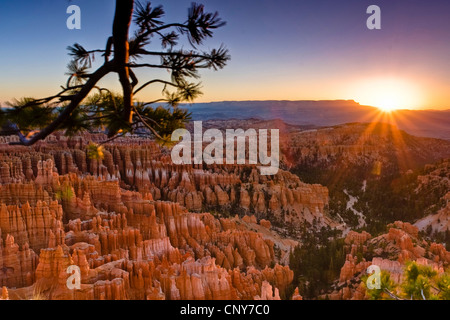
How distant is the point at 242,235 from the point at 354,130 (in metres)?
68.8

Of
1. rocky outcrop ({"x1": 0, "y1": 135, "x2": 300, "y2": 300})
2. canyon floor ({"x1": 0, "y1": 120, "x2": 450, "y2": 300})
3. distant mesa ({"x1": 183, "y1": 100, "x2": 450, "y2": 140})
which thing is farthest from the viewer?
distant mesa ({"x1": 183, "y1": 100, "x2": 450, "y2": 140})

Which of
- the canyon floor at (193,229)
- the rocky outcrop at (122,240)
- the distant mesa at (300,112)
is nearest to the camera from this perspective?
the rocky outcrop at (122,240)

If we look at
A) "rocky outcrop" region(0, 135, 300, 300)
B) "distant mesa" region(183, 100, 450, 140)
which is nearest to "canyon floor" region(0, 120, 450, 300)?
"rocky outcrop" region(0, 135, 300, 300)

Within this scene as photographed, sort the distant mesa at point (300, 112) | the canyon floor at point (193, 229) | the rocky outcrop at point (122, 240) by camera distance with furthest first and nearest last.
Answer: the distant mesa at point (300, 112)
the canyon floor at point (193, 229)
the rocky outcrop at point (122, 240)

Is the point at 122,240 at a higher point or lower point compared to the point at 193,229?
higher

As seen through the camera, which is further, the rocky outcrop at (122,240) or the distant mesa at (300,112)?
the distant mesa at (300,112)

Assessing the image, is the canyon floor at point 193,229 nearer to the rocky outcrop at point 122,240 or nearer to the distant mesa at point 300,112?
the rocky outcrop at point 122,240

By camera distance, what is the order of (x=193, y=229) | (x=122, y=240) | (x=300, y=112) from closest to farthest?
1. (x=122, y=240)
2. (x=193, y=229)
3. (x=300, y=112)

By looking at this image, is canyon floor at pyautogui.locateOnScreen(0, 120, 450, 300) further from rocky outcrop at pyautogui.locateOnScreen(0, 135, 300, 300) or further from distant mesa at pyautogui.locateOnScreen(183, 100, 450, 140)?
distant mesa at pyautogui.locateOnScreen(183, 100, 450, 140)

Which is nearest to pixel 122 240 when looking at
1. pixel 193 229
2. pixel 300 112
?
pixel 193 229

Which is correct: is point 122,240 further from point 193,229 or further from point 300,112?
point 300,112

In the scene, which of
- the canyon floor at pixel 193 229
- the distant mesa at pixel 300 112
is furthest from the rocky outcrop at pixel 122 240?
the distant mesa at pixel 300 112

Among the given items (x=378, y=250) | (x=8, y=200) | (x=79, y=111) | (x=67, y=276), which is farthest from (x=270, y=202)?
(x=79, y=111)

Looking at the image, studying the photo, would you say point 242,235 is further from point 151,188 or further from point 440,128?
point 440,128
